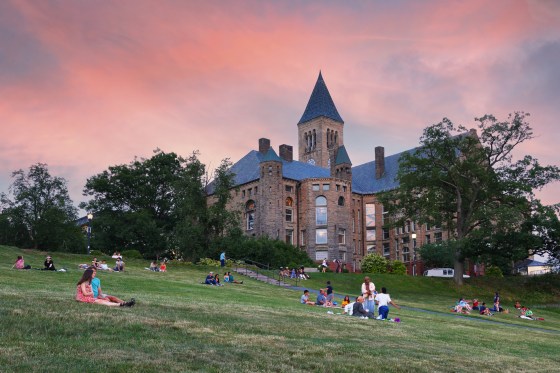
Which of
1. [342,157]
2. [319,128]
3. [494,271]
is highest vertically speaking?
[319,128]

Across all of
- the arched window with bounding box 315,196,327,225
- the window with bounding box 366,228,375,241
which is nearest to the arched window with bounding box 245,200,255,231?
the arched window with bounding box 315,196,327,225

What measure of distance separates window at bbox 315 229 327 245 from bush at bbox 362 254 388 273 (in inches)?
579

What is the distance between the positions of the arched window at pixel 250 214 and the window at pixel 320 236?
9671 mm

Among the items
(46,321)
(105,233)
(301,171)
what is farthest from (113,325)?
(301,171)

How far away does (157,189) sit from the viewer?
279 feet

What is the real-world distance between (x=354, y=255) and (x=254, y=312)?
7376 cm

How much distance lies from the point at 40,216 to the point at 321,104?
6666 cm

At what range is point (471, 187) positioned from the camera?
5941 cm

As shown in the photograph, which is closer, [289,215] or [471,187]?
[471,187]

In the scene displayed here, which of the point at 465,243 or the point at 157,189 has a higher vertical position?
the point at 157,189

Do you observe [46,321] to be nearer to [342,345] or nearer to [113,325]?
[113,325]

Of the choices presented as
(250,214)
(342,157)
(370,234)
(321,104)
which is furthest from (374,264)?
(321,104)

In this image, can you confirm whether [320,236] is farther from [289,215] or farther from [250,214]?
[250,214]

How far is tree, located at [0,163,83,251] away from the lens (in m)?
74.8
